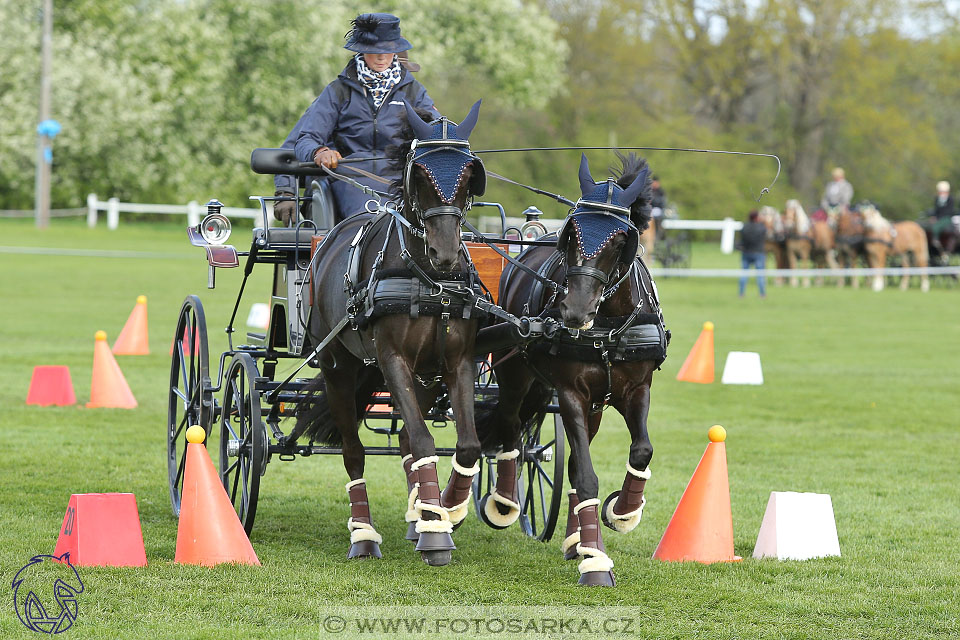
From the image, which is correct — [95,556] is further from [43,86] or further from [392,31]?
[43,86]

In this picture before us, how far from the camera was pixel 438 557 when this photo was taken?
5.76 m

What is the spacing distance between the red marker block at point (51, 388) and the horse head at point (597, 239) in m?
7.12

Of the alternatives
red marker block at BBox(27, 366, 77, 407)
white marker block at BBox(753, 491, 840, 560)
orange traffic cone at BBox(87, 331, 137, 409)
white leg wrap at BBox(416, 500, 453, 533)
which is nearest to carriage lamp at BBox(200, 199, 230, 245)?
white leg wrap at BBox(416, 500, 453, 533)

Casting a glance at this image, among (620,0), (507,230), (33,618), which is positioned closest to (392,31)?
(507,230)

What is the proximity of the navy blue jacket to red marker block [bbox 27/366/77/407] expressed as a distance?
510cm

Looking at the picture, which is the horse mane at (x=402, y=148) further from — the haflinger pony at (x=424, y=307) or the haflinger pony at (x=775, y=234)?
the haflinger pony at (x=775, y=234)

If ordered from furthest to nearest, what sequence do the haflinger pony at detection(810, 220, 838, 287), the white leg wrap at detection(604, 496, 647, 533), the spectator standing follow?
the spectator standing → the haflinger pony at detection(810, 220, 838, 287) → the white leg wrap at detection(604, 496, 647, 533)

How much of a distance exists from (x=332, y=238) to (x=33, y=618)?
8.28 ft

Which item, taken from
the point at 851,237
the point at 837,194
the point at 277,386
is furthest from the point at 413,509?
the point at 837,194

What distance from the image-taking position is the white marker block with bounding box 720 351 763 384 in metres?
13.6

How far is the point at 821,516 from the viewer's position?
641 centimetres

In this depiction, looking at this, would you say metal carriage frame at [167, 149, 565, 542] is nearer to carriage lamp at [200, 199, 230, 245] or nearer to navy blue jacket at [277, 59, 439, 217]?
carriage lamp at [200, 199, 230, 245]

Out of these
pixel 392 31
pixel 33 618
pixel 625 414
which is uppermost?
pixel 392 31

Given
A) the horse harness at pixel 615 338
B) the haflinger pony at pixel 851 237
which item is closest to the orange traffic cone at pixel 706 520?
the horse harness at pixel 615 338
